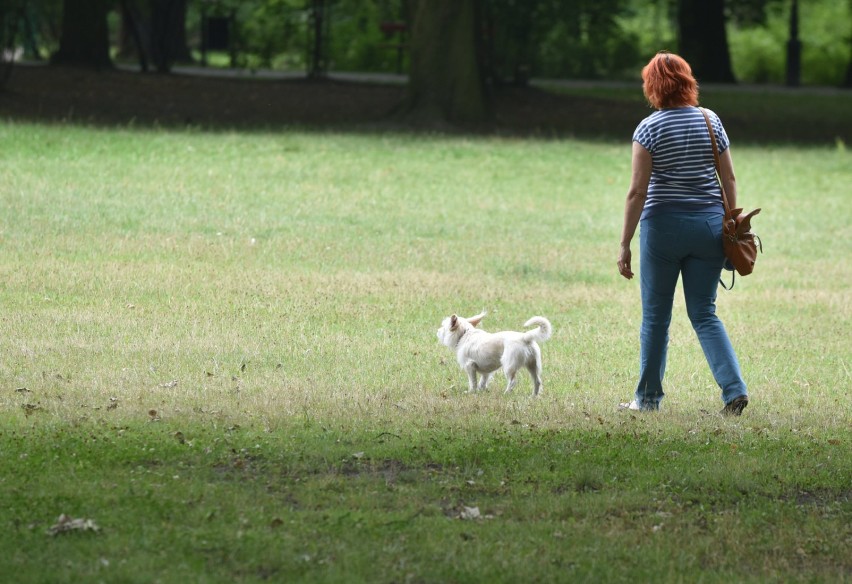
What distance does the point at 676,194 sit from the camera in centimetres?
783

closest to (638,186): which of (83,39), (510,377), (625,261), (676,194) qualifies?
(676,194)

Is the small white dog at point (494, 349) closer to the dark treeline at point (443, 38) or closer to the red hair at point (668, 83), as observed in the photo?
the red hair at point (668, 83)

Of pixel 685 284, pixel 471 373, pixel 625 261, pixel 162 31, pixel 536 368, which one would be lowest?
pixel 162 31

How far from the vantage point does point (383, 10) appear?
153 feet

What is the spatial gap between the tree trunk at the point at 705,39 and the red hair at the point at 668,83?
115ft

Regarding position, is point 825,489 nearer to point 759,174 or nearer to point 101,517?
point 101,517

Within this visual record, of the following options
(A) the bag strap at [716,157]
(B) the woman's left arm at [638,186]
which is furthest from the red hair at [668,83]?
(B) the woman's left arm at [638,186]

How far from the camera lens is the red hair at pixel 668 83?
7785 millimetres

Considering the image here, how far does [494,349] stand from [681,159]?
159 cm

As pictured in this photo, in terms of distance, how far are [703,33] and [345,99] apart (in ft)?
52.9

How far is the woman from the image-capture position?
780 centimetres

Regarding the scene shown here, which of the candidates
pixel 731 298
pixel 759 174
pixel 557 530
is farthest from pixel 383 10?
pixel 557 530

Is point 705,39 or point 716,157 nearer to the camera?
point 716,157

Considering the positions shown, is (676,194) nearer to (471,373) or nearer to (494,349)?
(494,349)
